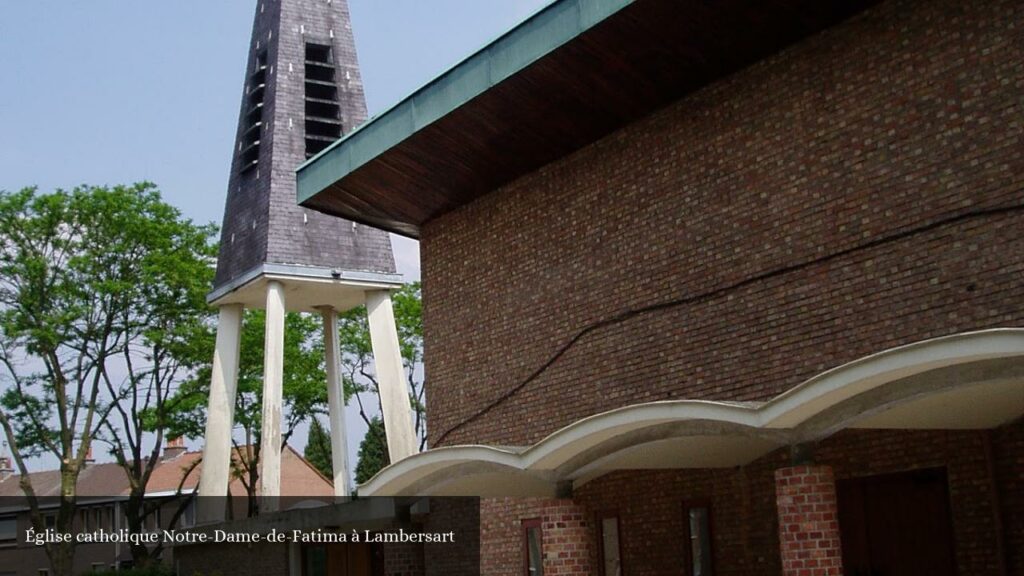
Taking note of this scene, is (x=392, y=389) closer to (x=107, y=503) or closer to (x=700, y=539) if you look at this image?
(x=700, y=539)

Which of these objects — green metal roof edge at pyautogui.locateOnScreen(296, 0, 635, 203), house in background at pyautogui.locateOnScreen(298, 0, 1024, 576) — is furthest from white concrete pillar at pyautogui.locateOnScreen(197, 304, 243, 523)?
house in background at pyautogui.locateOnScreen(298, 0, 1024, 576)

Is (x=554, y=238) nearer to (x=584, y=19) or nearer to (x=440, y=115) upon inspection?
(x=440, y=115)

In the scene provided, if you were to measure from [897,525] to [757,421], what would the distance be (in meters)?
3.40

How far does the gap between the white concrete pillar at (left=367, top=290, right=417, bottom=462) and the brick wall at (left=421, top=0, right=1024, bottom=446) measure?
8684 mm

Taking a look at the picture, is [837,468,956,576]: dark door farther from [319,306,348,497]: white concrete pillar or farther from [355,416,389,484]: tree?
[355,416,389,484]: tree

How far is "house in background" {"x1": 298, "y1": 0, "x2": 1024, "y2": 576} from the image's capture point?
1084 centimetres

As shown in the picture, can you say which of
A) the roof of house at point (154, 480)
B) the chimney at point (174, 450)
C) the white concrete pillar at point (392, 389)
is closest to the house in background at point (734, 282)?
the white concrete pillar at point (392, 389)

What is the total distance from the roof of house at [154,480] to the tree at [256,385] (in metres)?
18.3

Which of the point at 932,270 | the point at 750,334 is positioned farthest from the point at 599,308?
the point at 932,270

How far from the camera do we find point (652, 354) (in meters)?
14.4

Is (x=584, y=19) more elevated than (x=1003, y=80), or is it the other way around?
(x=584, y=19)

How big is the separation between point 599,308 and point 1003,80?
5.84m

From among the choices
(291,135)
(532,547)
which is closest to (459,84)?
(532,547)

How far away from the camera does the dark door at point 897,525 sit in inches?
480
